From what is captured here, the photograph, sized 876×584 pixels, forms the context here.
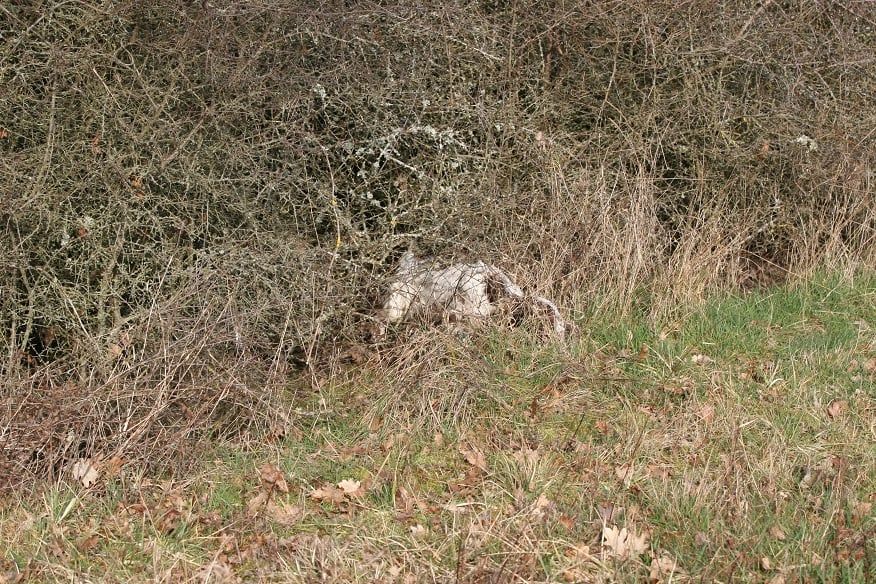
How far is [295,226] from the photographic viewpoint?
18.9 ft

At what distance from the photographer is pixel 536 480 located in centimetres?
429

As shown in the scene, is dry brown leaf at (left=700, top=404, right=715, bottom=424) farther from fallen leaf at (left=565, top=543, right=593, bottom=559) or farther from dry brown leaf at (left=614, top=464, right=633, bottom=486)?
fallen leaf at (left=565, top=543, right=593, bottom=559)

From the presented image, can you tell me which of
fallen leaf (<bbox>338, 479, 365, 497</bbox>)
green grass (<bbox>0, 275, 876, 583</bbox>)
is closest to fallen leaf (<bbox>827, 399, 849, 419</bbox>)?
green grass (<bbox>0, 275, 876, 583</bbox>)

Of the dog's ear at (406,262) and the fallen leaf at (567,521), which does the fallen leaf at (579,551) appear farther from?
the dog's ear at (406,262)

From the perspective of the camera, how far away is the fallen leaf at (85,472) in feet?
14.0

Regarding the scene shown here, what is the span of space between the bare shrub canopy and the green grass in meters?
0.40

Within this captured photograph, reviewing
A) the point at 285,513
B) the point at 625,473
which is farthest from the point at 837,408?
the point at 285,513

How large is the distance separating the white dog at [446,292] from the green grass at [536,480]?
31cm

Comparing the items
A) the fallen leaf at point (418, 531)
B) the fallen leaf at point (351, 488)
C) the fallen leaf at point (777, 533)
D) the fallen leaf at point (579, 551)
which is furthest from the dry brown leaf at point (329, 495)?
the fallen leaf at point (777, 533)

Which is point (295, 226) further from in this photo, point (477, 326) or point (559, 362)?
point (559, 362)

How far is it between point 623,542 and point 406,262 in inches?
102

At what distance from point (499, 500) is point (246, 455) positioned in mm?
1216

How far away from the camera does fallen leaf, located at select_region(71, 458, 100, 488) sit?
4.28 meters

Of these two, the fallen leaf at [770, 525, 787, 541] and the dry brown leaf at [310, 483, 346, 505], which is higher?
the fallen leaf at [770, 525, 787, 541]
